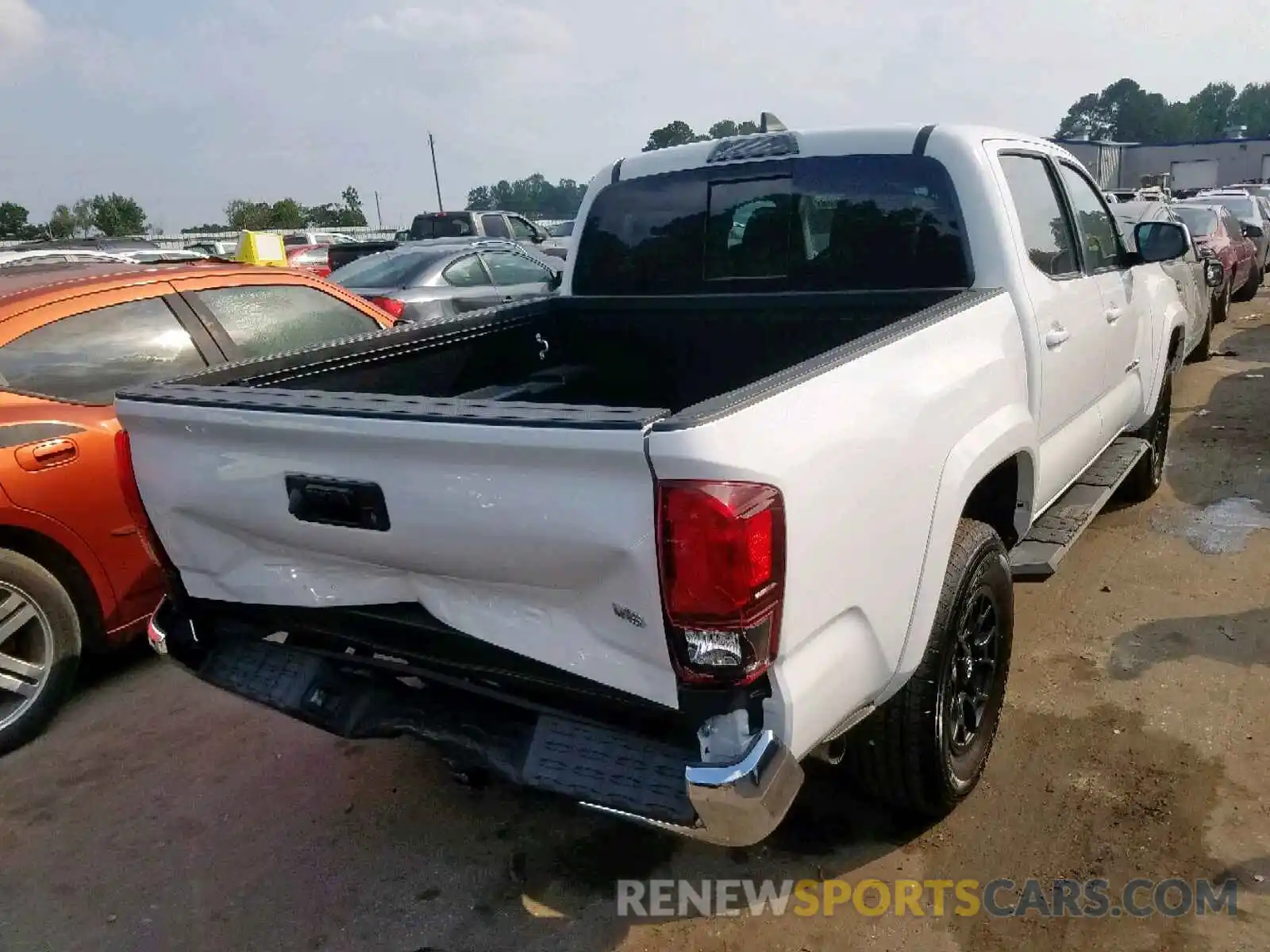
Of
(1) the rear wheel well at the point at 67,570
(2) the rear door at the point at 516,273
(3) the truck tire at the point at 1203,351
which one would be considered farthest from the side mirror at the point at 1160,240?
(2) the rear door at the point at 516,273

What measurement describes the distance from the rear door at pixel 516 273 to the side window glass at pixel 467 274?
137mm

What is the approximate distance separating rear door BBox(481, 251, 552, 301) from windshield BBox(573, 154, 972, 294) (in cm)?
589

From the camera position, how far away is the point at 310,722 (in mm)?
2650

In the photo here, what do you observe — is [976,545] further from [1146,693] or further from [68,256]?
[68,256]

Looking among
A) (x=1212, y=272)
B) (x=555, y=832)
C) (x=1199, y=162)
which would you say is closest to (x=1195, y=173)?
(x=1199, y=162)

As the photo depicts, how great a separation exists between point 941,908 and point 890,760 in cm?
41

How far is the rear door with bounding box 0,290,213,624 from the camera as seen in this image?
3.75 m

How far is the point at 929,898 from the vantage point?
268 cm

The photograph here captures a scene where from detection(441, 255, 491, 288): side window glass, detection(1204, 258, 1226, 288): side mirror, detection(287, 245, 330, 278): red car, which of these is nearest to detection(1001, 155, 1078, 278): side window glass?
detection(1204, 258, 1226, 288): side mirror

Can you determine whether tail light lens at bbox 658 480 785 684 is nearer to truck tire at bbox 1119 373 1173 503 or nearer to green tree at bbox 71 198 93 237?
truck tire at bbox 1119 373 1173 503

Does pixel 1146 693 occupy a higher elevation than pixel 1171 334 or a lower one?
lower

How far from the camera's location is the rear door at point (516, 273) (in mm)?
10284

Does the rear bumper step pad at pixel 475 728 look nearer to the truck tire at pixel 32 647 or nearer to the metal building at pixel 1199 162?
the truck tire at pixel 32 647

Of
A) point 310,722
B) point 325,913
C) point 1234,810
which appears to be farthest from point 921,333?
point 325,913
